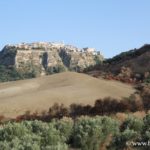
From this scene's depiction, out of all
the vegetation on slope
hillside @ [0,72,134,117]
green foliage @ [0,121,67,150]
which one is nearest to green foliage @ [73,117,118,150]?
the vegetation on slope

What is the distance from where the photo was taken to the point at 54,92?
60219 mm

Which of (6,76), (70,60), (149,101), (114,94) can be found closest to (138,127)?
(149,101)

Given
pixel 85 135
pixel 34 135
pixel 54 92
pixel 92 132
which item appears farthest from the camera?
pixel 54 92

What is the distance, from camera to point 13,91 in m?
67.2

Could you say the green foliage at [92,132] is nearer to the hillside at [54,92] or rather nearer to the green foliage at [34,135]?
the green foliage at [34,135]

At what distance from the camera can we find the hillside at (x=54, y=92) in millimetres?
53406

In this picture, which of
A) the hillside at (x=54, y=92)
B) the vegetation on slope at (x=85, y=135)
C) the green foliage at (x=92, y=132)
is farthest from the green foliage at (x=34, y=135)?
the hillside at (x=54, y=92)

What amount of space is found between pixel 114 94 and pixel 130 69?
21.0 metres

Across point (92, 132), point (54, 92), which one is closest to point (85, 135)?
point (92, 132)

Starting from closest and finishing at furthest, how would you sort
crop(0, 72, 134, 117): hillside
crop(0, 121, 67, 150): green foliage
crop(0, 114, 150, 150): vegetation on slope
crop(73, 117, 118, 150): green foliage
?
crop(0, 121, 67, 150): green foliage → crop(0, 114, 150, 150): vegetation on slope → crop(73, 117, 118, 150): green foliage → crop(0, 72, 134, 117): hillside

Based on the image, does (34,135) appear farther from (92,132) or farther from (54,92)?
(54,92)

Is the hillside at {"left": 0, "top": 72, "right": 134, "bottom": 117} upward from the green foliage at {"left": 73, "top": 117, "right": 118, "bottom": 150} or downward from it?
upward

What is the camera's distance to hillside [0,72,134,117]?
53.4 metres

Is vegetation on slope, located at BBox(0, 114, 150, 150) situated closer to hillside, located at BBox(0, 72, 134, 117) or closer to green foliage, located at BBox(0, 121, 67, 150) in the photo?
green foliage, located at BBox(0, 121, 67, 150)
